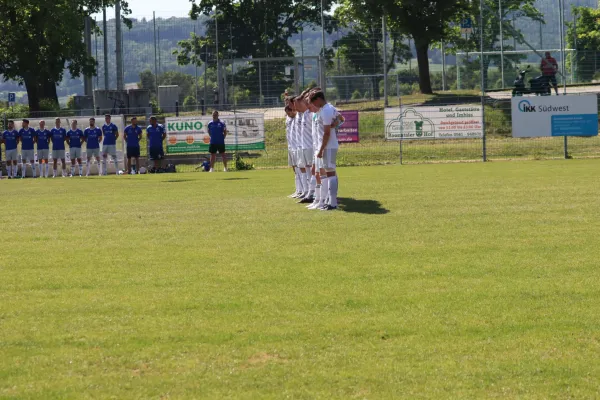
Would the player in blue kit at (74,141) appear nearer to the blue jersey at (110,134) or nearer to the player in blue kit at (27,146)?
the blue jersey at (110,134)

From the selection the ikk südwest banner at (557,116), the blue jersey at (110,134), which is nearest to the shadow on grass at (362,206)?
the ikk südwest banner at (557,116)

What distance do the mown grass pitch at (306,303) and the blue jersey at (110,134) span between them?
17876 mm

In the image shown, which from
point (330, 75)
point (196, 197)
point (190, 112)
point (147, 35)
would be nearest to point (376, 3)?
point (330, 75)

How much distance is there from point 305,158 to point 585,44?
41.0 meters

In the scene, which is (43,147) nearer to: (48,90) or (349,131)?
(349,131)

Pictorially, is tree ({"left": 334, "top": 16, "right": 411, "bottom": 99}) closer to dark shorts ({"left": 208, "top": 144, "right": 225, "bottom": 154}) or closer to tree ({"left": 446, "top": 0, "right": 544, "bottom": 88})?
tree ({"left": 446, "top": 0, "right": 544, "bottom": 88})

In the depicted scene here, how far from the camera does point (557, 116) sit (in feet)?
107

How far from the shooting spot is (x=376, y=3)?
162 ft

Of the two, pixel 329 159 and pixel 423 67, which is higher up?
pixel 423 67

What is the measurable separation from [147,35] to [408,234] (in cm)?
5500

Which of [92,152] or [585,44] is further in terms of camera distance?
[585,44]

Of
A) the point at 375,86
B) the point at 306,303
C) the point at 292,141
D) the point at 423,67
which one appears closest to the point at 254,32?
the point at 423,67

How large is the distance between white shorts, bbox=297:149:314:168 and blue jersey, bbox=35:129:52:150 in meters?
17.6

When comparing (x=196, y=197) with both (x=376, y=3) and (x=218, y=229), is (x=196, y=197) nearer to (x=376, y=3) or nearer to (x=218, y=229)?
(x=218, y=229)
